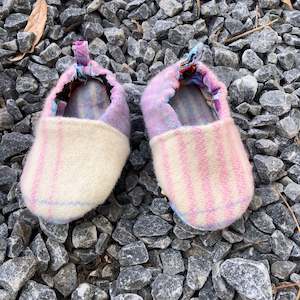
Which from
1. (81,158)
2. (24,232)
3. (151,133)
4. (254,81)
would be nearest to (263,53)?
(254,81)

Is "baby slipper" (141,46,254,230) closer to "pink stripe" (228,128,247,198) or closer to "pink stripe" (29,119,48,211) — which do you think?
"pink stripe" (228,128,247,198)

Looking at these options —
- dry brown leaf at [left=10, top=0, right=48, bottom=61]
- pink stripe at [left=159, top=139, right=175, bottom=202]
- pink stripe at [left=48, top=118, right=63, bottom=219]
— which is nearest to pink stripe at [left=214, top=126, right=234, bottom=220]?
pink stripe at [left=159, top=139, right=175, bottom=202]

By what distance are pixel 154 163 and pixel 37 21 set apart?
57 centimetres

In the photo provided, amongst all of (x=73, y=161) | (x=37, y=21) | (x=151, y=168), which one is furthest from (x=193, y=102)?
(x=37, y=21)

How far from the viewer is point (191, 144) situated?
46.2 inches

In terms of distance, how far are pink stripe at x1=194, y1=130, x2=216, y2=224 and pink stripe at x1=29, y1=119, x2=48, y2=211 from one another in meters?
0.31

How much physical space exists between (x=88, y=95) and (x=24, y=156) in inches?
8.0

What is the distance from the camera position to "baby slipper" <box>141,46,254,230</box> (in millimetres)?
1168

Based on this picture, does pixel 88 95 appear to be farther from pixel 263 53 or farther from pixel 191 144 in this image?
pixel 263 53

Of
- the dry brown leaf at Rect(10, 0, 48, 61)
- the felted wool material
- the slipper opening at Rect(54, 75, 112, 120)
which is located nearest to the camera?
the felted wool material

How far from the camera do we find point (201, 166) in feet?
3.87

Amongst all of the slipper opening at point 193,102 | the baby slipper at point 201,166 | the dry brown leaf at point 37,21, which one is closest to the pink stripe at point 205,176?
the baby slipper at point 201,166

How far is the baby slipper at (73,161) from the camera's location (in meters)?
1.15

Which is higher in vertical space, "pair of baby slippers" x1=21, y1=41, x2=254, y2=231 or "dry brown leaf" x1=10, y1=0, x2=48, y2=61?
"dry brown leaf" x1=10, y1=0, x2=48, y2=61
